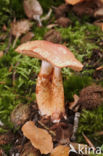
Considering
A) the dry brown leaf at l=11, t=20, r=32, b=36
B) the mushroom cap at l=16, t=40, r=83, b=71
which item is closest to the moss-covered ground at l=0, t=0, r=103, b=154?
the dry brown leaf at l=11, t=20, r=32, b=36

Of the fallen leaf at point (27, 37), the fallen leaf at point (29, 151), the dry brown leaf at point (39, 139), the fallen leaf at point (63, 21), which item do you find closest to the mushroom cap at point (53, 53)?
the dry brown leaf at point (39, 139)

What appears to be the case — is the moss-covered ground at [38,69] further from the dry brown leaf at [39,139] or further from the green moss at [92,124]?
the dry brown leaf at [39,139]

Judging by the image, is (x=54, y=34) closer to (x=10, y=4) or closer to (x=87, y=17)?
(x=87, y=17)

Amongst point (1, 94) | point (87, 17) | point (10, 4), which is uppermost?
point (10, 4)

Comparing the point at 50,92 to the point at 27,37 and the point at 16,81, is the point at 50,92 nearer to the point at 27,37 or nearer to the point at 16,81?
the point at 16,81

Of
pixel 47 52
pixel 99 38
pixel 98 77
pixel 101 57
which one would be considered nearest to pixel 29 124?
pixel 47 52

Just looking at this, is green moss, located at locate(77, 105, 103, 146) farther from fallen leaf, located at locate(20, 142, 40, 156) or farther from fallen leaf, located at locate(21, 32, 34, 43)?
fallen leaf, located at locate(21, 32, 34, 43)

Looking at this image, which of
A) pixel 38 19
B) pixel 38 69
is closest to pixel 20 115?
pixel 38 69
